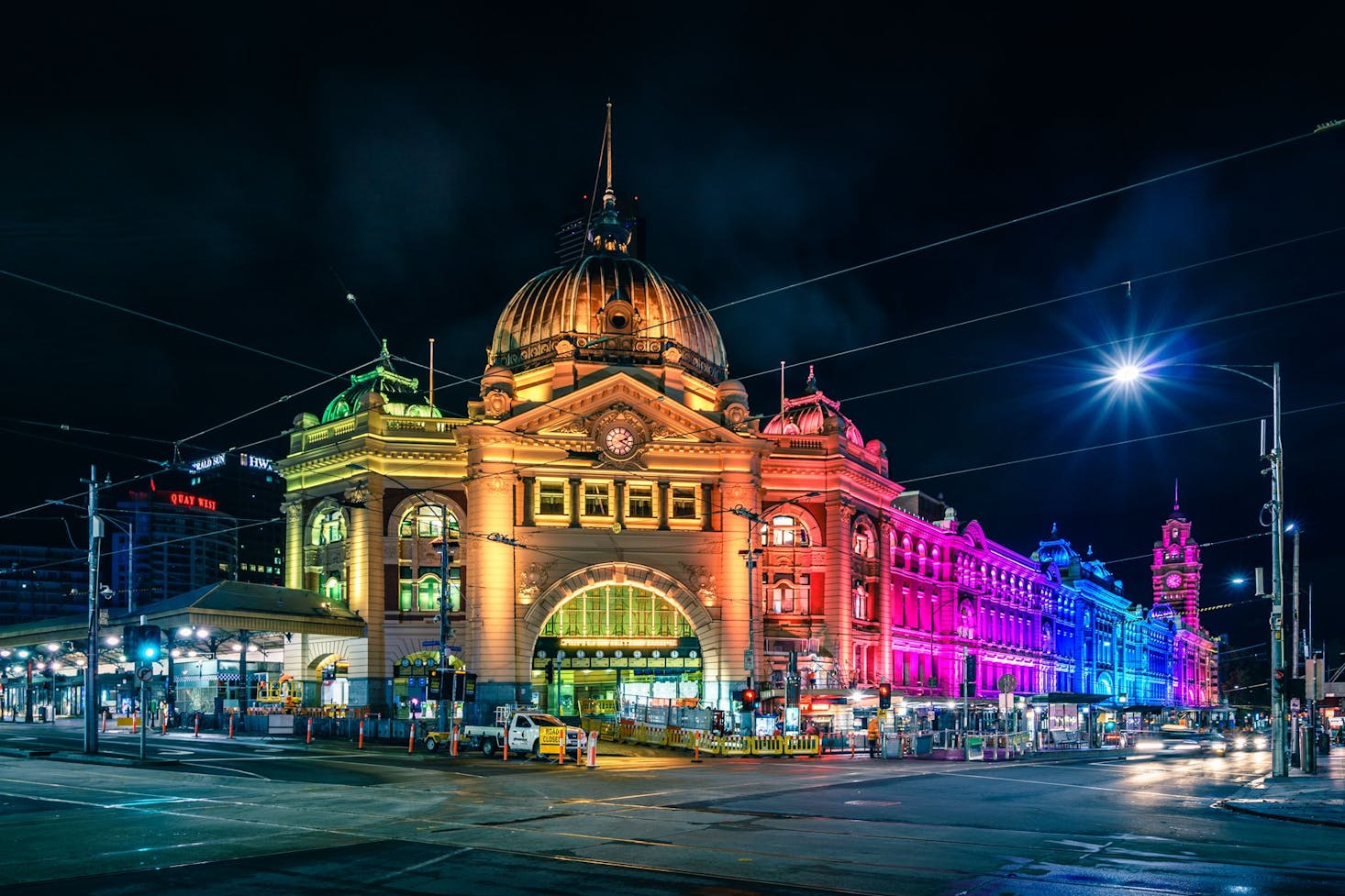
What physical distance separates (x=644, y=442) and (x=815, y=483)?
11.7 m

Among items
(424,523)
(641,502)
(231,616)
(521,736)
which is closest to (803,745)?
(521,736)

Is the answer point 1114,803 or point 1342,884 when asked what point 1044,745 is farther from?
point 1342,884

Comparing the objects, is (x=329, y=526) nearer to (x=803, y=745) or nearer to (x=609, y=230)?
(x=609, y=230)

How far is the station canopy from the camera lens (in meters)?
60.2

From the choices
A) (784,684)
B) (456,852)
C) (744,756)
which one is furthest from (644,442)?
(456,852)

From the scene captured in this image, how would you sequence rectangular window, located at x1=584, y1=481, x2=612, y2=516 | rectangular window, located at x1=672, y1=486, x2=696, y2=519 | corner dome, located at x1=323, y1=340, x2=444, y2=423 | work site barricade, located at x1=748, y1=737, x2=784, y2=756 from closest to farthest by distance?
1. work site barricade, located at x1=748, y1=737, x2=784, y2=756
2. rectangular window, located at x1=584, y1=481, x2=612, y2=516
3. rectangular window, located at x1=672, y1=486, x2=696, y2=519
4. corner dome, located at x1=323, y1=340, x2=444, y2=423

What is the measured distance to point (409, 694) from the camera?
70000 mm

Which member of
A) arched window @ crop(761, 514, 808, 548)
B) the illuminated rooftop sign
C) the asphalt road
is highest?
the illuminated rooftop sign

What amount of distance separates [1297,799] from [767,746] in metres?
27.3

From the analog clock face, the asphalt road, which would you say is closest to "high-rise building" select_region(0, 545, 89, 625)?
the analog clock face

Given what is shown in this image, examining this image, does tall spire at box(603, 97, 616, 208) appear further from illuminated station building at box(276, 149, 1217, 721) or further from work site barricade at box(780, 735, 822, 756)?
work site barricade at box(780, 735, 822, 756)

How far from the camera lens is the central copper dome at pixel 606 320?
259ft

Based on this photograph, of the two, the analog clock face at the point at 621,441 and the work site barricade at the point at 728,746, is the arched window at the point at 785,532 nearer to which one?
the analog clock face at the point at 621,441

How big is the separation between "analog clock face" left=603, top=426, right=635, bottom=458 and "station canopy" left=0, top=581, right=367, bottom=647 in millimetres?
16443
